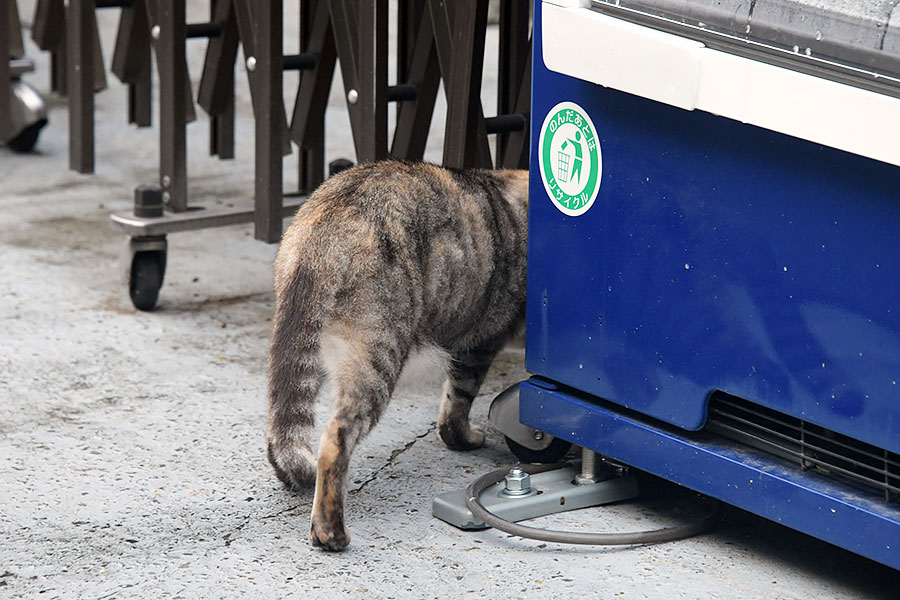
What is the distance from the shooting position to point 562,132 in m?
2.86

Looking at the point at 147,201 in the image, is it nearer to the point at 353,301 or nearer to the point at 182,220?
the point at 182,220

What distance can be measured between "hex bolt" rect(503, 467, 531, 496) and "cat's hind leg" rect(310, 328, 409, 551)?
36cm

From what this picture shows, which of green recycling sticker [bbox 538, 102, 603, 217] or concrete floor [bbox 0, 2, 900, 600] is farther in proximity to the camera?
green recycling sticker [bbox 538, 102, 603, 217]

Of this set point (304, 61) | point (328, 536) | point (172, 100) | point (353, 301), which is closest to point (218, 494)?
point (328, 536)

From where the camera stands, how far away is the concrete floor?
8.76ft

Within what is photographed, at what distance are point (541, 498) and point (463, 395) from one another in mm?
447

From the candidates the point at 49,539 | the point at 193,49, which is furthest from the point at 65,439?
the point at 193,49

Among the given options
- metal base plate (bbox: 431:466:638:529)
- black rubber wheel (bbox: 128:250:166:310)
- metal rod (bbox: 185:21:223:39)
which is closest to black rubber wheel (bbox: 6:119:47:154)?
metal rod (bbox: 185:21:223:39)

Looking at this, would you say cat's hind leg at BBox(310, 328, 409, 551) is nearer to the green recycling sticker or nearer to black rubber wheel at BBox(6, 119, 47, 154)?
the green recycling sticker

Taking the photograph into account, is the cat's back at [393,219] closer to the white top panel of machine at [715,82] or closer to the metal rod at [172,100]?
the white top panel of machine at [715,82]

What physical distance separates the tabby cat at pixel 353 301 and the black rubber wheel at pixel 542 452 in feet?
1.32

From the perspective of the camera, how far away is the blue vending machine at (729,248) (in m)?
2.32

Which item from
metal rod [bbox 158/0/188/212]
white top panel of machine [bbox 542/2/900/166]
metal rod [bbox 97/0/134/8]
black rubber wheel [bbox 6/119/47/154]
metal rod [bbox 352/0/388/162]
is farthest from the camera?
black rubber wheel [bbox 6/119/47/154]

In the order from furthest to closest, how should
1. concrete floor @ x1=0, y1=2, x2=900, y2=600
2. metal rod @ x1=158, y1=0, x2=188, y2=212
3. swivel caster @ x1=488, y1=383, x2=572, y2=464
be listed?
metal rod @ x1=158, y1=0, x2=188, y2=212, swivel caster @ x1=488, y1=383, x2=572, y2=464, concrete floor @ x1=0, y1=2, x2=900, y2=600
